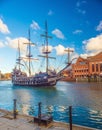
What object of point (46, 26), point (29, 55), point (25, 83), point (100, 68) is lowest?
point (25, 83)

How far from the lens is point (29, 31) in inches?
3698

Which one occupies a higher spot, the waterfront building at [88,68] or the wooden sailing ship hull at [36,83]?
the waterfront building at [88,68]

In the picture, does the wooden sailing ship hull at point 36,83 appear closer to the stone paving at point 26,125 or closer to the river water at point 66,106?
the river water at point 66,106

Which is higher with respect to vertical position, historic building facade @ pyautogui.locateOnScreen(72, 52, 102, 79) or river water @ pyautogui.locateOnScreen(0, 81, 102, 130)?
historic building facade @ pyautogui.locateOnScreen(72, 52, 102, 79)

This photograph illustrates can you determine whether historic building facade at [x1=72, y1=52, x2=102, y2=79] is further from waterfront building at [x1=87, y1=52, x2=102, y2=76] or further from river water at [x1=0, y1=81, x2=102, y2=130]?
river water at [x1=0, y1=81, x2=102, y2=130]

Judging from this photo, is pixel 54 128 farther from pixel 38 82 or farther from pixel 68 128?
pixel 38 82

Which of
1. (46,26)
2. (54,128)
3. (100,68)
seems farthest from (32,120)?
(100,68)

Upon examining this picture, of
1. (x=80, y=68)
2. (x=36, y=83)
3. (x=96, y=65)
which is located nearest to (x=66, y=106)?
(x=36, y=83)

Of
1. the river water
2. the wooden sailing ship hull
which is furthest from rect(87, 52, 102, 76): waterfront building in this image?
the river water

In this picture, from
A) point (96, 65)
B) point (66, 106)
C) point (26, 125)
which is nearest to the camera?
point (26, 125)

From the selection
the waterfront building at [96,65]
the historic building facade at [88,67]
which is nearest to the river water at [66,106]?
the waterfront building at [96,65]

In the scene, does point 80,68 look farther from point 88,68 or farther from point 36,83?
point 36,83

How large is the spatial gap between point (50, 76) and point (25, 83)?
62.1 ft

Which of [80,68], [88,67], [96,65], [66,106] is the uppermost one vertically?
[96,65]
